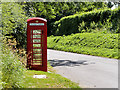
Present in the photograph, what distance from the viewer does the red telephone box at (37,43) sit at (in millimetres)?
8352

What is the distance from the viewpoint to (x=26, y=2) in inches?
491

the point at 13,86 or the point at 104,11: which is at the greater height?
the point at 104,11

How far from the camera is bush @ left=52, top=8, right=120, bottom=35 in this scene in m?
20.1

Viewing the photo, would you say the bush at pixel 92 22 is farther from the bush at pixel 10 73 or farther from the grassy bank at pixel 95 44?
the bush at pixel 10 73

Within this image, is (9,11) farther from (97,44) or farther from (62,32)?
(62,32)

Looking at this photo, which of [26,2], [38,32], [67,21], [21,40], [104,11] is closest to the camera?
[38,32]

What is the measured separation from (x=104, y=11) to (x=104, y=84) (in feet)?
54.4

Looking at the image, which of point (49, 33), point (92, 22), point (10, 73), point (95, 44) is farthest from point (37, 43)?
point (49, 33)

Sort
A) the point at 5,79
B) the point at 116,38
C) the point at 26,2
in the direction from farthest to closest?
the point at 116,38
the point at 26,2
the point at 5,79

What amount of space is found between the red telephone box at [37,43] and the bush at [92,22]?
12405 millimetres

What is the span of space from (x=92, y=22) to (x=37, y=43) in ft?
52.2

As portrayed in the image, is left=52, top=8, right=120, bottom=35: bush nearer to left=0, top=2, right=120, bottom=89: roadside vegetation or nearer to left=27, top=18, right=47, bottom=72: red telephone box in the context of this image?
left=0, top=2, right=120, bottom=89: roadside vegetation

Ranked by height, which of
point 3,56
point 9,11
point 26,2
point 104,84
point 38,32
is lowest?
point 104,84

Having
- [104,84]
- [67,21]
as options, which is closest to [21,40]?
[104,84]
